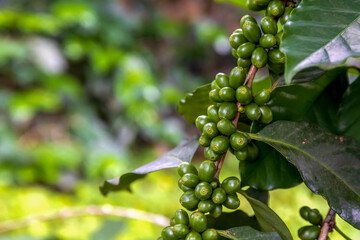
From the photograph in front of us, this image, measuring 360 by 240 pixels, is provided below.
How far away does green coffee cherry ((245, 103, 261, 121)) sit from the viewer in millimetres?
310

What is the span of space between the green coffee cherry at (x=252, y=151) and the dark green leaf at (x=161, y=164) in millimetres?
58

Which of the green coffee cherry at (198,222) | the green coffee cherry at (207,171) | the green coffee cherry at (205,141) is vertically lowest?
the green coffee cherry at (198,222)

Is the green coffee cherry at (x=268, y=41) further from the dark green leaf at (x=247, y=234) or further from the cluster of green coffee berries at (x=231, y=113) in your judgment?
the dark green leaf at (x=247, y=234)

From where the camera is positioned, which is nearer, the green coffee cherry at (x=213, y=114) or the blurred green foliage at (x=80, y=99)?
the green coffee cherry at (x=213, y=114)

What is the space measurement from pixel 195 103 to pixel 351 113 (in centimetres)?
17


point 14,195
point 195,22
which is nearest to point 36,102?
point 14,195

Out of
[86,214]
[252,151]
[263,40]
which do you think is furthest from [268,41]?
[86,214]

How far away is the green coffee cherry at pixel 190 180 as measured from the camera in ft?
1.02

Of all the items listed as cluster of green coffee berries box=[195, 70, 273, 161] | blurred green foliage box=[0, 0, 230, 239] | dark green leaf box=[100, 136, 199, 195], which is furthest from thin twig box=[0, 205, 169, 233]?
cluster of green coffee berries box=[195, 70, 273, 161]

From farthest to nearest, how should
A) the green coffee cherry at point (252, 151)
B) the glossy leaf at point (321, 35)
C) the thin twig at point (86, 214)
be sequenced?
the thin twig at point (86, 214), the green coffee cherry at point (252, 151), the glossy leaf at point (321, 35)

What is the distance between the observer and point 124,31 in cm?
224

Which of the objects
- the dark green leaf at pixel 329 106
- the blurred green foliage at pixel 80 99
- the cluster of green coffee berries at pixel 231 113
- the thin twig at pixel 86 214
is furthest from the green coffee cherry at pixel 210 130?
the blurred green foliage at pixel 80 99

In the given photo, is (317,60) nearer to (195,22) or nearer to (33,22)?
(33,22)

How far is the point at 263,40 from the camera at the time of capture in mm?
312
